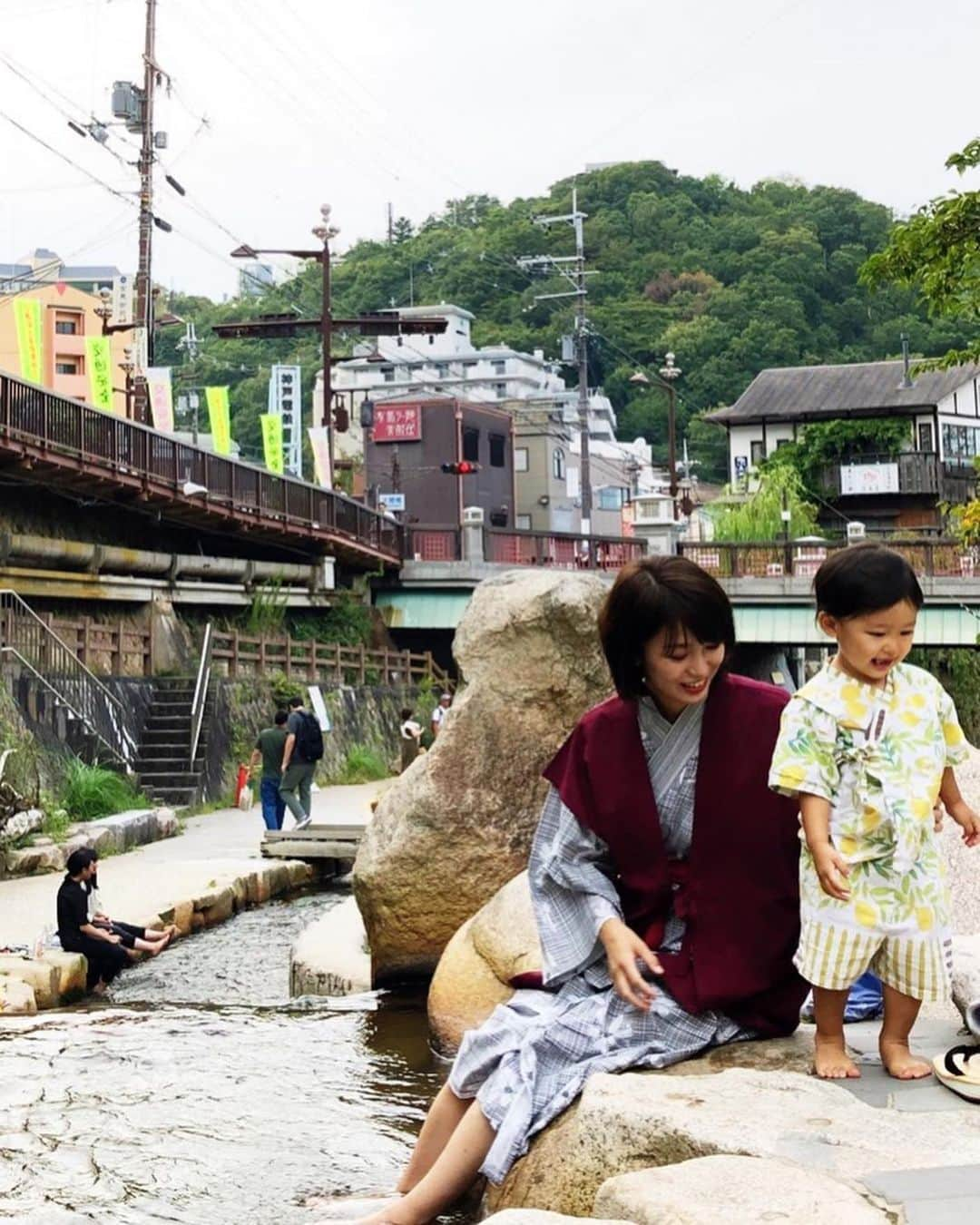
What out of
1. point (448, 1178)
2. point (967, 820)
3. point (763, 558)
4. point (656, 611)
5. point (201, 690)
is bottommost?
point (448, 1178)

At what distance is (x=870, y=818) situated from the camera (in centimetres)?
397

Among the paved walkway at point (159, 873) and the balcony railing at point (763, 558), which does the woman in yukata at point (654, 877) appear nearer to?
the paved walkway at point (159, 873)

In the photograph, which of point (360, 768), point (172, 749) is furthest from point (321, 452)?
point (172, 749)

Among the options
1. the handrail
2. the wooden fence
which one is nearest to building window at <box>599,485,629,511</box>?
the wooden fence

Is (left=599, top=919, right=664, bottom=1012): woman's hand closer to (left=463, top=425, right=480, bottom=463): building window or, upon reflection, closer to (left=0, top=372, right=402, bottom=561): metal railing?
(left=0, top=372, right=402, bottom=561): metal railing

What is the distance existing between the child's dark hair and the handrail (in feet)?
65.9

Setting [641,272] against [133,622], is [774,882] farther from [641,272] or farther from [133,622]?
[641,272]

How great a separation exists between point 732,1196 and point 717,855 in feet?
3.85

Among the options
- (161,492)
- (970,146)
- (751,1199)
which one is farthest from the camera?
(161,492)

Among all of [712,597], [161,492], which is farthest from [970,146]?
[161,492]

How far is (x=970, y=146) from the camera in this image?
1262 centimetres

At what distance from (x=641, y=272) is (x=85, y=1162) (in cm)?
8018

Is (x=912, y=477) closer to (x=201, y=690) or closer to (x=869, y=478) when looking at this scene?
(x=869, y=478)

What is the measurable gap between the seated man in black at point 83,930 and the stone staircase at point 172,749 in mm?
12061
